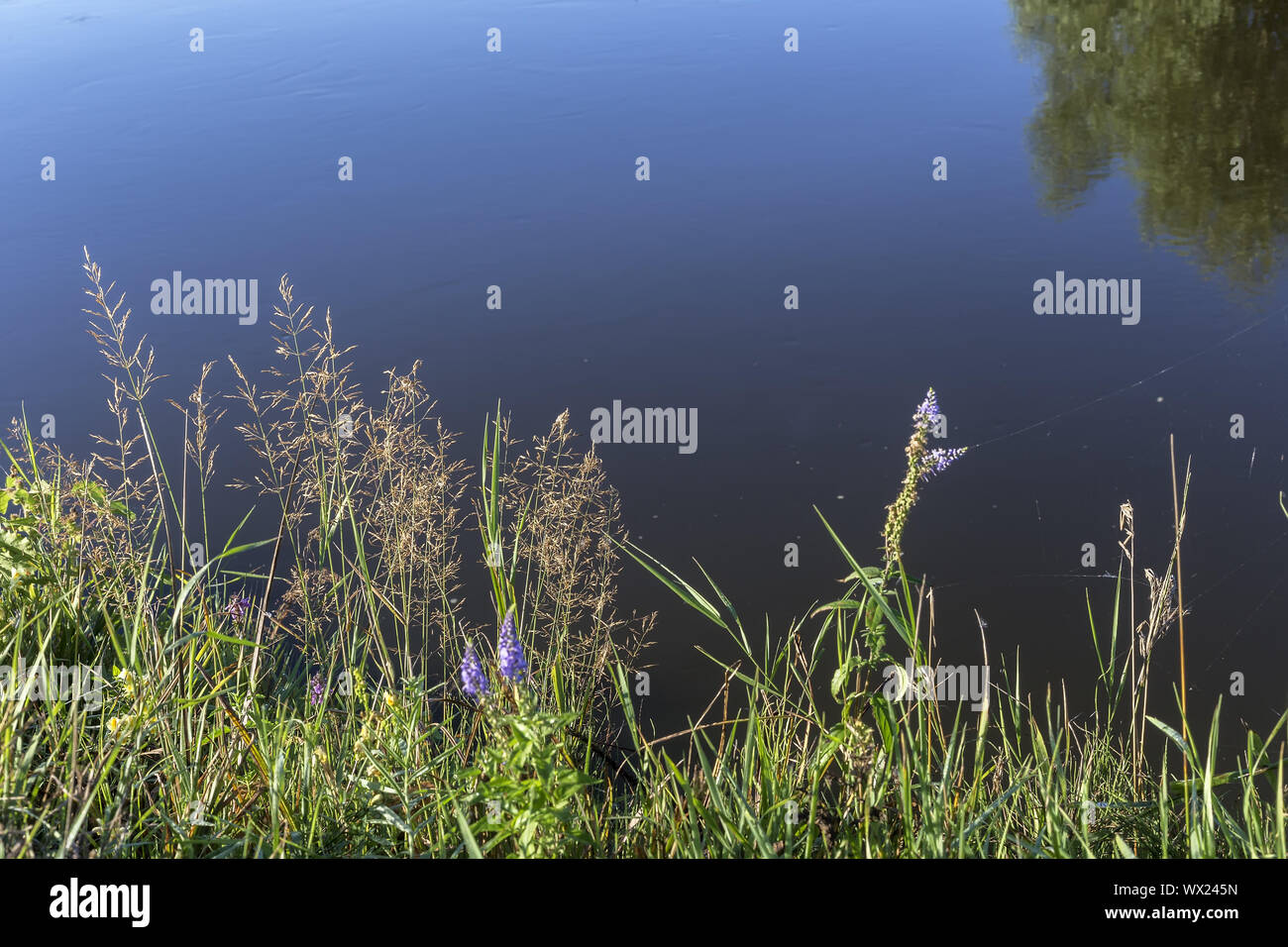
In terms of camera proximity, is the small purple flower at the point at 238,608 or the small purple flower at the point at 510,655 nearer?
the small purple flower at the point at 510,655

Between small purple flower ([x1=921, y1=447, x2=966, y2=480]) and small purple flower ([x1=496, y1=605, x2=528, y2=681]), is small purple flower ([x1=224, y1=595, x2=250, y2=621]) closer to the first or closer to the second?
small purple flower ([x1=496, y1=605, x2=528, y2=681])

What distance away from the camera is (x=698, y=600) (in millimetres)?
2139

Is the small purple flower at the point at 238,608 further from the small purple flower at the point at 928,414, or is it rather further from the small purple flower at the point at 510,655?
the small purple flower at the point at 928,414

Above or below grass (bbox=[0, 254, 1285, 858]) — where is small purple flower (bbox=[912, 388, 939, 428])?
above

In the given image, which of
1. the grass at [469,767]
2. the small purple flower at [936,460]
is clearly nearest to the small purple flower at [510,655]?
the grass at [469,767]

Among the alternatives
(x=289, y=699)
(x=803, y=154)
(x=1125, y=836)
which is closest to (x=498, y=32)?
(x=803, y=154)

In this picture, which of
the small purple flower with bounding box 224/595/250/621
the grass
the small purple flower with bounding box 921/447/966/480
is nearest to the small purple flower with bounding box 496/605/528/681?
the grass

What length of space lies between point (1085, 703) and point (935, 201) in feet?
13.5

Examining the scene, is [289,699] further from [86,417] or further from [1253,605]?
[1253,605]

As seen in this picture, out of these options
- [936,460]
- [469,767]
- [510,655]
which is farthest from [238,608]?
[936,460]

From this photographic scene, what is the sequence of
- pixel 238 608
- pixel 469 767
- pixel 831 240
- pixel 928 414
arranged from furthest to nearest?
pixel 831 240
pixel 238 608
pixel 469 767
pixel 928 414

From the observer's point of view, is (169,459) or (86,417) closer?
(169,459)

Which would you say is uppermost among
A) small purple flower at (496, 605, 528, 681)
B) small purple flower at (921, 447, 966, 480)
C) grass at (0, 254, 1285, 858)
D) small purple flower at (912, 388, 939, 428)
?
small purple flower at (912, 388, 939, 428)

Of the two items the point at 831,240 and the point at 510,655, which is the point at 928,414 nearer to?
the point at 510,655
